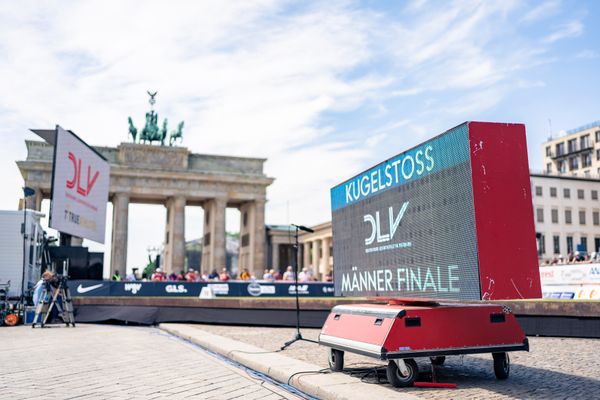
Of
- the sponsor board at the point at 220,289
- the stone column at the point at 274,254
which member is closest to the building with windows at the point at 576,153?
the stone column at the point at 274,254

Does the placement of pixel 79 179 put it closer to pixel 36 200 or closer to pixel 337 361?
pixel 337 361

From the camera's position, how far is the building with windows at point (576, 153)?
3369 inches

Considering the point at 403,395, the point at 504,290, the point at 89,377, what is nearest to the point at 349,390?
the point at 403,395

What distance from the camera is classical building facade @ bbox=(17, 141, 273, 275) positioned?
2525 inches

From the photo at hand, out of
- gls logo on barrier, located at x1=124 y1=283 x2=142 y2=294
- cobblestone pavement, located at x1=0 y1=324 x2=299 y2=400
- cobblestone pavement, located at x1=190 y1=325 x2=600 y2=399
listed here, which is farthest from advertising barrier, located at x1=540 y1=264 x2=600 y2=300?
gls logo on barrier, located at x1=124 y1=283 x2=142 y2=294

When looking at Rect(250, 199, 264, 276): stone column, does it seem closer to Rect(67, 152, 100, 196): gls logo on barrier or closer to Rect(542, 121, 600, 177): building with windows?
Rect(67, 152, 100, 196): gls logo on barrier

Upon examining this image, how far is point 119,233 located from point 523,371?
59.6 meters

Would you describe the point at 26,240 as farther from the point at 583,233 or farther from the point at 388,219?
the point at 583,233

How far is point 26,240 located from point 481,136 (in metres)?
18.8

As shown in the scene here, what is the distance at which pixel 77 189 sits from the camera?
25359 mm

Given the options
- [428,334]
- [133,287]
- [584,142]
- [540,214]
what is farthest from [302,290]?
[584,142]

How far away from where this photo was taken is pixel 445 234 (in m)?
8.30

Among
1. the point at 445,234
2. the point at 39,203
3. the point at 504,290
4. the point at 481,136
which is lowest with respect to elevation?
the point at 504,290

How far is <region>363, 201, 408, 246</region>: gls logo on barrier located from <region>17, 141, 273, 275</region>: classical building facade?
54053 millimetres
